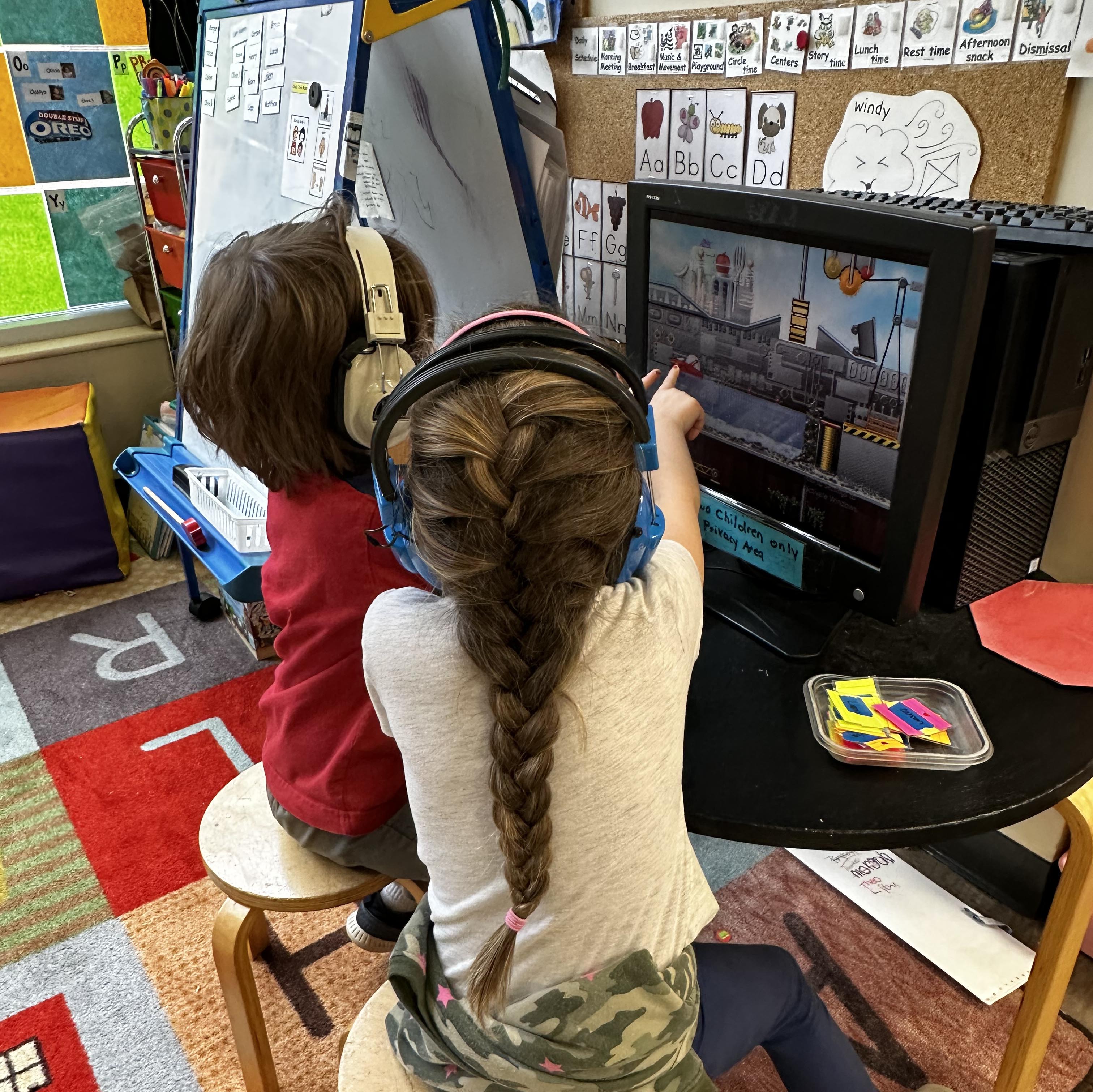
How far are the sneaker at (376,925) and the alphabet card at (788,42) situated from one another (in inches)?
52.8

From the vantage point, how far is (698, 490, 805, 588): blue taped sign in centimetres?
100

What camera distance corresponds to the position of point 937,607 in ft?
3.35

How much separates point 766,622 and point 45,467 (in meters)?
2.07

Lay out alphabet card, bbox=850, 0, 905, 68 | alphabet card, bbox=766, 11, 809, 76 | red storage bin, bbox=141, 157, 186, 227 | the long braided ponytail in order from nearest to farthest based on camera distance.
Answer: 1. the long braided ponytail
2. alphabet card, bbox=850, 0, 905, 68
3. alphabet card, bbox=766, 11, 809, 76
4. red storage bin, bbox=141, 157, 186, 227

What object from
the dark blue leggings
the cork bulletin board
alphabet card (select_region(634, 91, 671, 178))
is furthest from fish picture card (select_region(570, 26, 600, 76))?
the dark blue leggings

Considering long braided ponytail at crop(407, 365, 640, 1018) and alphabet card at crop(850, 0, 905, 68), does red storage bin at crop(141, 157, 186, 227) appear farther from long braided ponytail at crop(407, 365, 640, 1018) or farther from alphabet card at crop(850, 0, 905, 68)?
long braided ponytail at crop(407, 365, 640, 1018)

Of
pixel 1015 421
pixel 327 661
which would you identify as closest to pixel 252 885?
pixel 327 661

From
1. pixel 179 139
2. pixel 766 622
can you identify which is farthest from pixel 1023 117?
pixel 179 139

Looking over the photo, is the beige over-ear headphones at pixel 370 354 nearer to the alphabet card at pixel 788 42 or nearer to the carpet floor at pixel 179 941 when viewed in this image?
the alphabet card at pixel 788 42

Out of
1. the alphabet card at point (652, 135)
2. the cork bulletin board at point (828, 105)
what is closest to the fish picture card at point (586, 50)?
the cork bulletin board at point (828, 105)

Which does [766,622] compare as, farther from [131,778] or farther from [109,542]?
[109,542]

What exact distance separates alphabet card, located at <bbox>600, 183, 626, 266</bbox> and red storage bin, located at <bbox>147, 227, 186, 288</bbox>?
1.06 metres

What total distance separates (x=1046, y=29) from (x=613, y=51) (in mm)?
723

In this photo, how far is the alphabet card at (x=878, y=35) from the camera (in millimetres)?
1155
